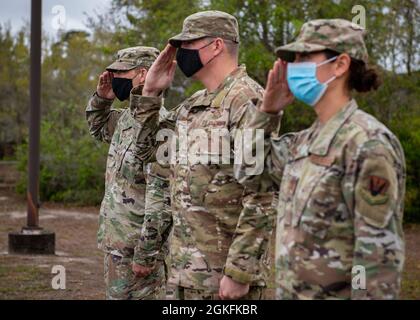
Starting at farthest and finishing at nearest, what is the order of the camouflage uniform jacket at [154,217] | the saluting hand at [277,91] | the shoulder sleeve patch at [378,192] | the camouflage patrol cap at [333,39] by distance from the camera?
the camouflage uniform jacket at [154,217], the saluting hand at [277,91], the camouflage patrol cap at [333,39], the shoulder sleeve patch at [378,192]

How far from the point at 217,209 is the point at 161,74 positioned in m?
1.01

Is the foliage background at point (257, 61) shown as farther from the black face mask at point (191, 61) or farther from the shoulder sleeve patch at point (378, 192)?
the shoulder sleeve patch at point (378, 192)

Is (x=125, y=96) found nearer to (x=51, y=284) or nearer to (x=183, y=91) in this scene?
(x=51, y=284)

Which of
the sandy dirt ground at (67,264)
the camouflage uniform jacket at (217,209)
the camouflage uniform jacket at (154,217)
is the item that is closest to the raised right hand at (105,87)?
the camouflage uniform jacket at (154,217)

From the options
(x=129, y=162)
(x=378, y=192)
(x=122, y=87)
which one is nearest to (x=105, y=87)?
(x=122, y=87)

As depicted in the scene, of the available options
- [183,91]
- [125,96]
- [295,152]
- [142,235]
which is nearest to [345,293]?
→ [295,152]

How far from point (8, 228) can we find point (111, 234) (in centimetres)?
A: 862

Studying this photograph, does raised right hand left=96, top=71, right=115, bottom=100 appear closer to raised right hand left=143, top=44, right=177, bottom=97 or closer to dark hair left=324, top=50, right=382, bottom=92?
raised right hand left=143, top=44, right=177, bottom=97

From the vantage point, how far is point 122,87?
5.23 m

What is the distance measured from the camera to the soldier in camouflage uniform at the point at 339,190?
271cm

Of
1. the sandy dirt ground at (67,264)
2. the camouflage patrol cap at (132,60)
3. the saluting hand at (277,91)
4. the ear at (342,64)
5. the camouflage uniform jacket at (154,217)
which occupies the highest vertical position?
the camouflage patrol cap at (132,60)

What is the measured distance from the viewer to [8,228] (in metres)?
13.1

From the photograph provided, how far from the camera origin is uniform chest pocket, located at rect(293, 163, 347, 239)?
284 centimetres

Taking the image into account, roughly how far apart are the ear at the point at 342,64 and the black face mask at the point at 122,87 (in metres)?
2.44
